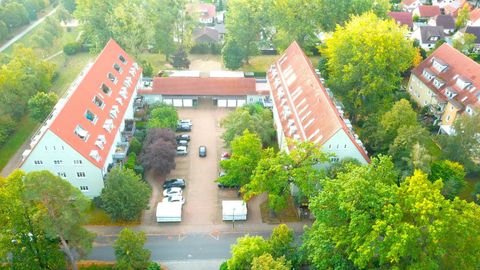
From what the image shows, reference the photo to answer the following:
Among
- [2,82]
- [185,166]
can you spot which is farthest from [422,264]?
[2,82]

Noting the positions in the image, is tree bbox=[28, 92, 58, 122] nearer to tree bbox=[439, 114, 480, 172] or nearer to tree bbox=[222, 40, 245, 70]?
tree bbox=[222, 40, 245, 70]

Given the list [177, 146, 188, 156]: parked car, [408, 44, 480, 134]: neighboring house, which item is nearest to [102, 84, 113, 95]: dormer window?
[177, 146, 188, 156]: parked car

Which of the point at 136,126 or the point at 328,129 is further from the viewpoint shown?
the point at 136,126

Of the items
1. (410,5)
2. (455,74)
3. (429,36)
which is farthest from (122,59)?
(410,5)

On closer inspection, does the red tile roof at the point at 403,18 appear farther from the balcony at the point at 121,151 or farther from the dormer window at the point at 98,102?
the dormer window at the point at 98,102

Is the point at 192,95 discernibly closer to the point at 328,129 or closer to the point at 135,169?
the point at 135,169

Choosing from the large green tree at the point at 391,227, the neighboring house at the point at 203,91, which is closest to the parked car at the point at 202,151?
the neighboring house at the point at 203,91

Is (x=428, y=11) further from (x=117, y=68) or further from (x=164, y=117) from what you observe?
(x=117, y=68)
